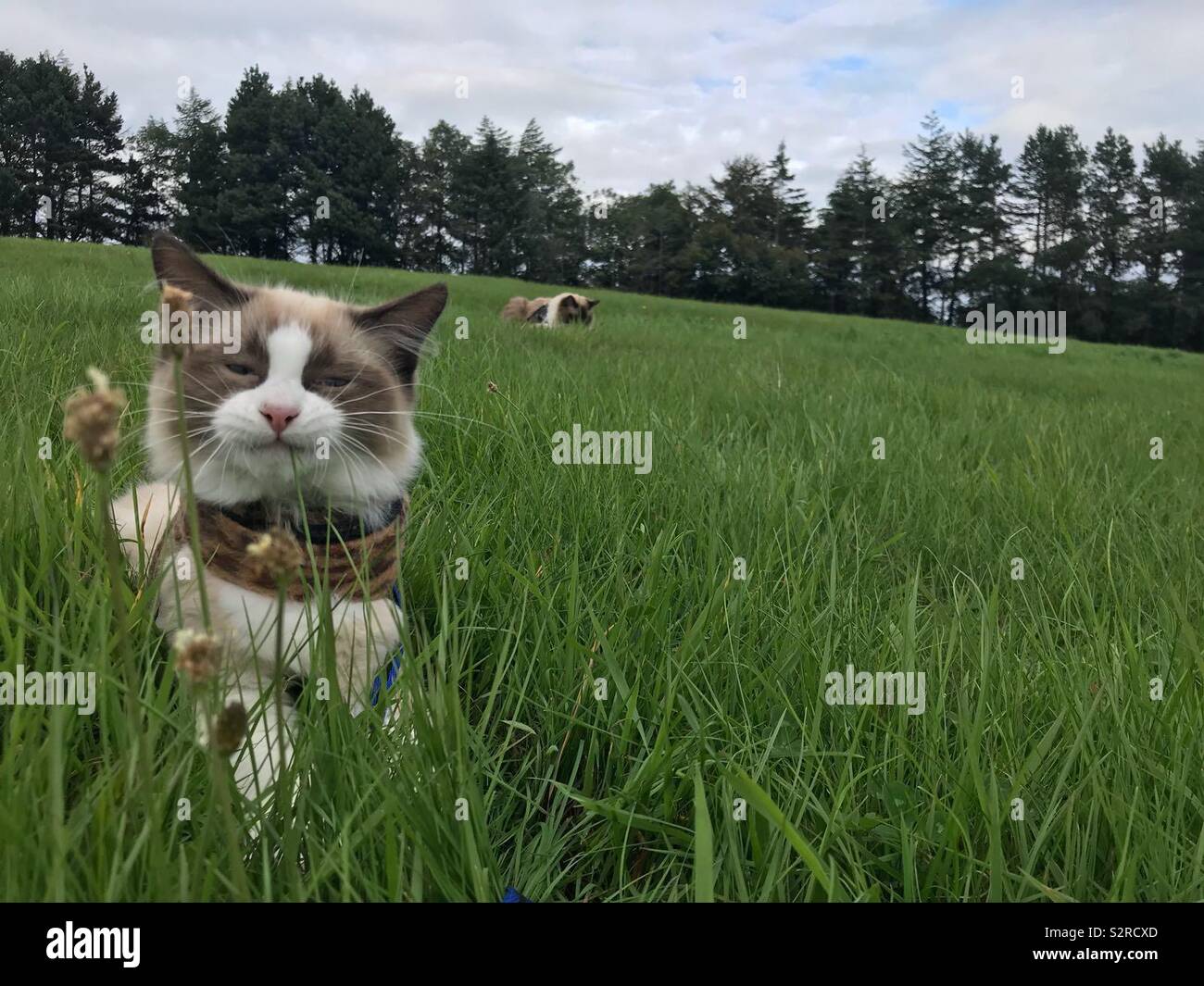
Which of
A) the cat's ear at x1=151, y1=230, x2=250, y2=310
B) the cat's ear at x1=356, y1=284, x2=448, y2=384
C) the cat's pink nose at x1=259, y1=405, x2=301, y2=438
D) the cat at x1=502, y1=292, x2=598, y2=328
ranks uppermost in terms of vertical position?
the cat at x1=502, y1=292, x2=598, y2=328

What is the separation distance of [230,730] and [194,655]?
7cm

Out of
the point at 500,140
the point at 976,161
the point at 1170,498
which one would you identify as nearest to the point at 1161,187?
the point at 976,161

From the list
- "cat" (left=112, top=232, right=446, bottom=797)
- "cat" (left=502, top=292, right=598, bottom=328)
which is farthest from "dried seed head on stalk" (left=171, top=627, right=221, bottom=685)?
"cat" (left=502, top=292, right=598, bottom=328)

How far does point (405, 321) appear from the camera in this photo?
88.0 inches

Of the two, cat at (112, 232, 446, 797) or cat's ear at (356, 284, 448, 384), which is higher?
cat's ear at (356, 284, 448, 384)

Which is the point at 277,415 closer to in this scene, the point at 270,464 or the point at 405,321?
the point at 270,464

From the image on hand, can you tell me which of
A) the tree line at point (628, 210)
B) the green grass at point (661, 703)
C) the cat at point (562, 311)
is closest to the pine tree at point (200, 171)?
the tree line at point (628, 210)

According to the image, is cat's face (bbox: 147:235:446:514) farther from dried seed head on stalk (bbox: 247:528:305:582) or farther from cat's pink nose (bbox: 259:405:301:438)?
dried seed head on stalk (bbox: 247:528:305:582)

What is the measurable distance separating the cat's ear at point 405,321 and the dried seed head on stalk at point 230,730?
5.65ft

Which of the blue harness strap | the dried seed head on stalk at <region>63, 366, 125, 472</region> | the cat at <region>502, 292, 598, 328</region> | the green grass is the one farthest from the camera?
the cat at <region>502, 292, 598, 328</region>

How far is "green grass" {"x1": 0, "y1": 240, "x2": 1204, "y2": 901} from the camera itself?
1139mm
